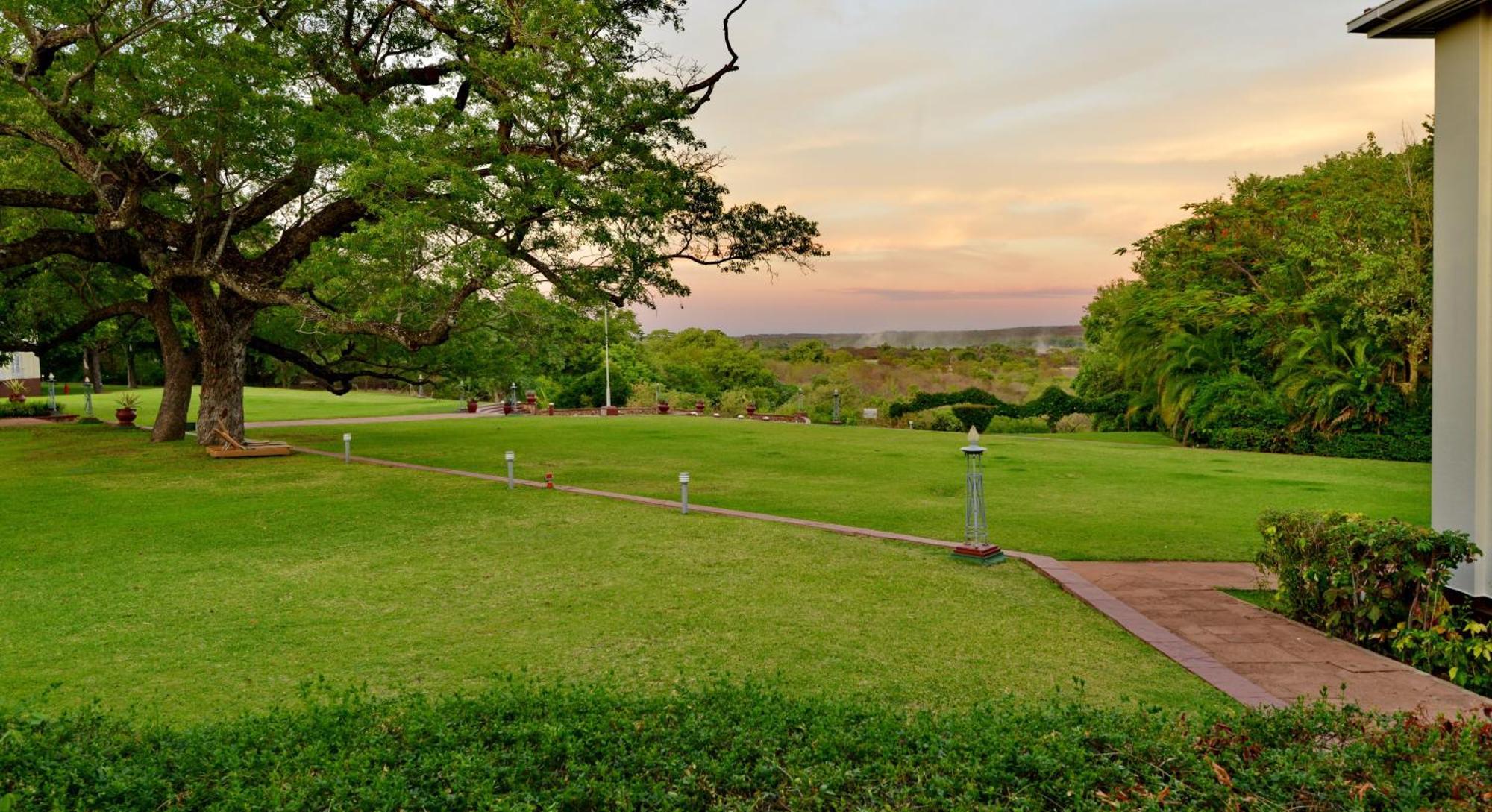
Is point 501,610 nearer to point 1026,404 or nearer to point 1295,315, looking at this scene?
point 1295,315

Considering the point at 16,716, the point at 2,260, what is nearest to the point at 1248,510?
the point at 16,716

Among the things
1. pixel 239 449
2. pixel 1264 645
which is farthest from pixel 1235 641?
pixel 239 449

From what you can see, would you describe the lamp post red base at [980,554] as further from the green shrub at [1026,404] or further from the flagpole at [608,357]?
the green shrub at [1026,404]

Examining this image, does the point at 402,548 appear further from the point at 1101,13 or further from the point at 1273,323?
the point at 1273,323

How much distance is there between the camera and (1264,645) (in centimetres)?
576

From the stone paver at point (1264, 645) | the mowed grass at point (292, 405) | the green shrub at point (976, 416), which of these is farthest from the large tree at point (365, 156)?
the green shrub at point (976, 416)

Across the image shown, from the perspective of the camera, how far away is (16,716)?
352 centimetres

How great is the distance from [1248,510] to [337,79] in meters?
18.5

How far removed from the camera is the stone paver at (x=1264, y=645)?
4789mm

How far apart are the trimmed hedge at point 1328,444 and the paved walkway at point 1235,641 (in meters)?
14.8

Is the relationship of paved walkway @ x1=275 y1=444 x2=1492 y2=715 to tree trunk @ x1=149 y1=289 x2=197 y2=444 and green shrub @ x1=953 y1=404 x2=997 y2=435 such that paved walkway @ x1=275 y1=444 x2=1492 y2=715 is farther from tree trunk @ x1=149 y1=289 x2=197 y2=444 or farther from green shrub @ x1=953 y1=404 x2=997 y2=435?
green shrub @ x1=953 y1=404 x2=997 y2=435

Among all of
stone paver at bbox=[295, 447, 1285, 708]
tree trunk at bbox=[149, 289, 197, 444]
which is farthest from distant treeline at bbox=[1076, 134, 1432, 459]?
tree trunk at bbox=[149, 289, 197, 444]

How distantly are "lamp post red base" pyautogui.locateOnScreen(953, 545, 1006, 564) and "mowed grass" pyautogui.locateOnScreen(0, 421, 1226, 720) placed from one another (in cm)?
19

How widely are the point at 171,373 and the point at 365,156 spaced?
34.3ft
